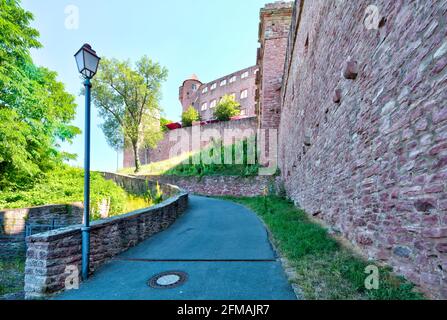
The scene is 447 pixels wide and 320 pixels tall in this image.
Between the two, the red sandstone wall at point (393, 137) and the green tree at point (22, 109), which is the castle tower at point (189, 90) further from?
the red sandstone wall at point (393, 137)

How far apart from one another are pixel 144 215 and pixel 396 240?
5259 mm

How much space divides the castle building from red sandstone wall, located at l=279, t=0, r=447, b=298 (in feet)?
119

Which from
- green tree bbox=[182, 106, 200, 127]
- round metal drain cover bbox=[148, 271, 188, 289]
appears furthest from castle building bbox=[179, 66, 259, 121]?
round metal drain cover bbox=[148, 271, 188, 289]

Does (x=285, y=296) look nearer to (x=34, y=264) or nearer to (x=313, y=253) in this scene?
(x=313, y=253)

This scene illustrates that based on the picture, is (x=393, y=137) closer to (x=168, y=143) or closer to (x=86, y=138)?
(x=86, y=138)

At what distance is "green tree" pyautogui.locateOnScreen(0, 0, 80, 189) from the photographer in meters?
9.45

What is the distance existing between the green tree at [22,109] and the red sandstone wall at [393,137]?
11511 mm

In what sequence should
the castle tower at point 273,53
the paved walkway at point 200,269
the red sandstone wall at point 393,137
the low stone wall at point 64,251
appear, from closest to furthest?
1. the red sandstone wall at point 393,137
2. the paved walkway at point 200,269
3. the low stone wall at point 64,251
4. the castle tower at point 273,53

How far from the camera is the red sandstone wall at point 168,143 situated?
26.1m

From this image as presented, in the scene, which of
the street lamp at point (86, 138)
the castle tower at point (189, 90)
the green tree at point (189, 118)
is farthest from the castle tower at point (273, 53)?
the castle tower at point (189, 90)

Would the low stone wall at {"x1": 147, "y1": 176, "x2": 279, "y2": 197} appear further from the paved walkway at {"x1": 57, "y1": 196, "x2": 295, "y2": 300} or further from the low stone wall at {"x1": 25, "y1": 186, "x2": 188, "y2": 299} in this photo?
the low stone wall at {"x1": 25, "y1": 186, "x2": 188, "y2": 299}

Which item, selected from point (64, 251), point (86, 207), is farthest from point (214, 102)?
point (64, 251)

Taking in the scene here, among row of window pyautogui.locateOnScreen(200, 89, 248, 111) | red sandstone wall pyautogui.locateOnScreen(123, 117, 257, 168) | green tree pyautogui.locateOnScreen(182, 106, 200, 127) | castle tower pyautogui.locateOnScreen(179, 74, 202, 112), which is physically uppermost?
castle tower pyautogui.locateOnScreen(179, 74, 202, 112)
